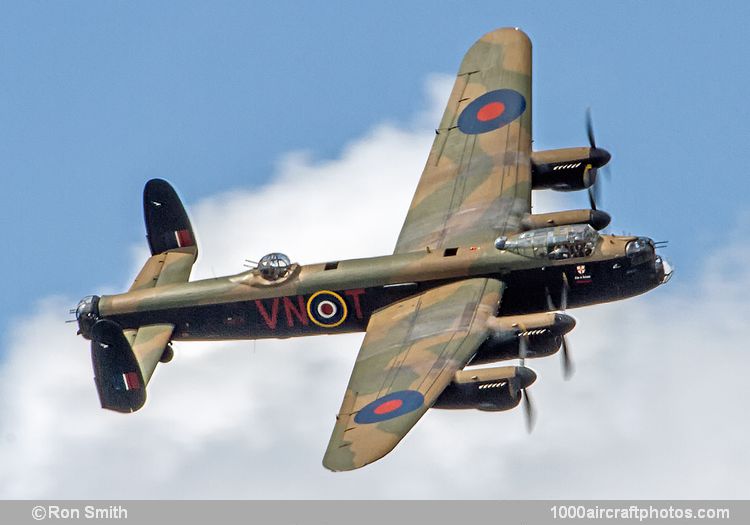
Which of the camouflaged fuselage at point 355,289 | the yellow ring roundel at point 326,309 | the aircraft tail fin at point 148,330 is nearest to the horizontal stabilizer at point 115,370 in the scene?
the aircraft tail fin at point 148,330

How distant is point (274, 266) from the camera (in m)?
62.0

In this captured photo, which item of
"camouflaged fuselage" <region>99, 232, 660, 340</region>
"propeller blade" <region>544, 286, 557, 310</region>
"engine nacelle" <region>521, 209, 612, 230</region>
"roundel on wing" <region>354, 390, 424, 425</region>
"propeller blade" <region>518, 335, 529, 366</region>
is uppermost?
"engine nacelle" <region>521, 209, 612, 230</region>

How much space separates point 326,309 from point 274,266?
2132 mm

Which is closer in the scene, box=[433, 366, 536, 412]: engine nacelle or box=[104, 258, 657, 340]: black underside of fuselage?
box=[433, 366, 536, 412]: engine nacelle

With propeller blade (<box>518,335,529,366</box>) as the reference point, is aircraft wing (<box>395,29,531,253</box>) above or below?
above

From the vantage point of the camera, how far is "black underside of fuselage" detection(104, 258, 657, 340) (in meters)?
60.1

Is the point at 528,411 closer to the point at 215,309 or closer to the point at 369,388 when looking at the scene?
the point at 369,388

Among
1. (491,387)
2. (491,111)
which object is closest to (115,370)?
(491,387)

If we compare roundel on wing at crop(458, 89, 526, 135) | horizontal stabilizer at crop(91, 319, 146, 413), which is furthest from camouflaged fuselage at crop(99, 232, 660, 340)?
roundel on wing at crop(458, 89, 526, 135)

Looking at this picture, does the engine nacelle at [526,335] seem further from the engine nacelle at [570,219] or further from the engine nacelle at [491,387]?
the engine nacelle at [570,219]

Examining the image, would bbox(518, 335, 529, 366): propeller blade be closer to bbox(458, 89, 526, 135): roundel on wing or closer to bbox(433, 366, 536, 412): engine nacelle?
bbox(433, 366, 536, 412): engine nacelle

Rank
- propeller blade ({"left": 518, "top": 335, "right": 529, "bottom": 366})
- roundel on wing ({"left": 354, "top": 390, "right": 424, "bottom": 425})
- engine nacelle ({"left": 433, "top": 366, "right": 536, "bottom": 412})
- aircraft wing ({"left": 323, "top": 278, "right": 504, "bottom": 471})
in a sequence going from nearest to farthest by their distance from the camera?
1. aircraft wing ({"left": 323, "top": 278, "right": 504, "bottom": 471})
2. roundel on wing ({"left": 354, "top": 390, "right": 424, "bottom": 425})
3. engine nacelle ({"left": 433, "top": 366, "right": 536, "bottom": 412})
4. propeller blade ({"left": 518, "top": 335, "right": 529, "bottom": 366})

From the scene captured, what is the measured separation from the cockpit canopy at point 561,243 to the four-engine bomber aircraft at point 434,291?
42mm

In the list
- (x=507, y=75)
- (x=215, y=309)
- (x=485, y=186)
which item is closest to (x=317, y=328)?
(x=215, y=309)
